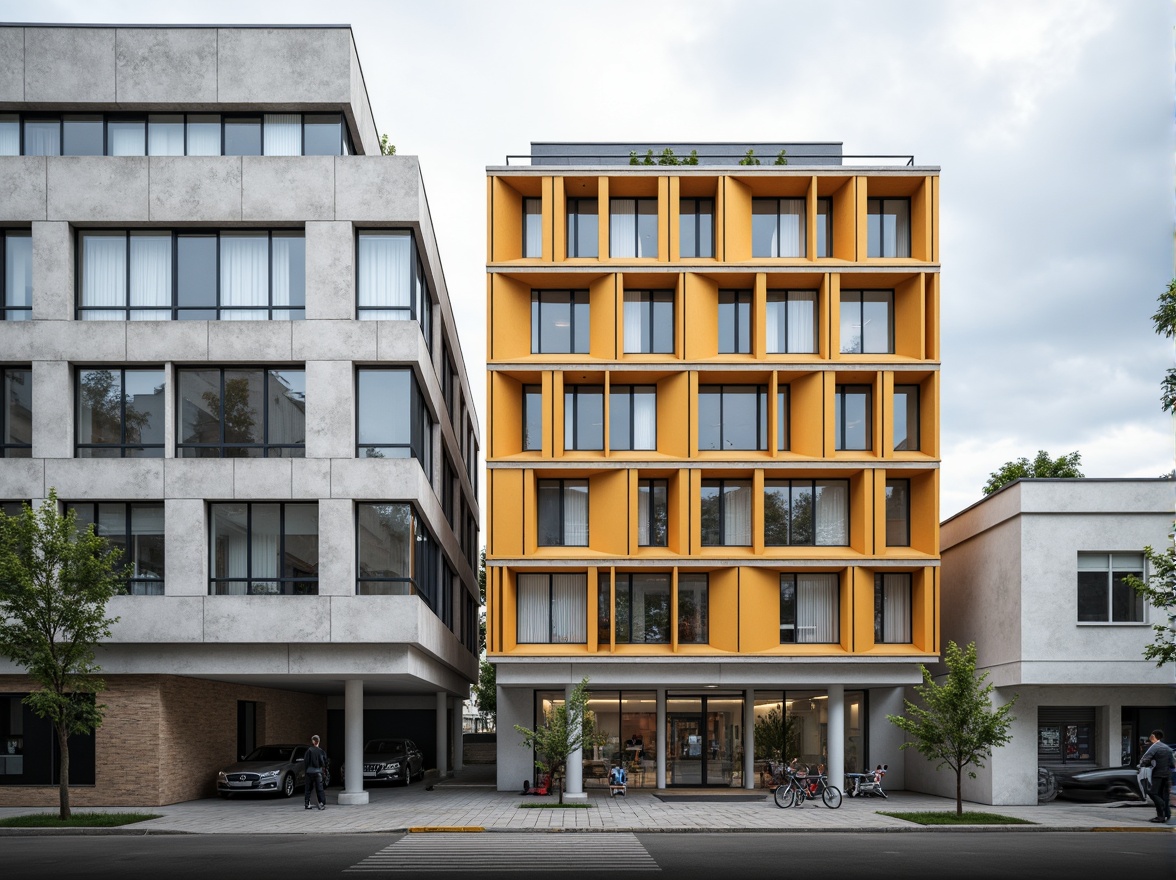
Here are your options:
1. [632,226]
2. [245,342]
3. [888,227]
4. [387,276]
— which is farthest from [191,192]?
[888,227]

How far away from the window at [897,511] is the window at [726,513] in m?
4.61

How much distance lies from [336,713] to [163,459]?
21218mm

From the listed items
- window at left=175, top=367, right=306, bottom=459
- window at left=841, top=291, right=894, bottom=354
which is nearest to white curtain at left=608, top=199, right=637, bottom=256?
window at left=841, top=291, right=894, bottom=354

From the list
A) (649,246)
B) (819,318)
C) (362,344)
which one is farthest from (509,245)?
(819,318)

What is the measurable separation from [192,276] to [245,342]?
266 centimetres

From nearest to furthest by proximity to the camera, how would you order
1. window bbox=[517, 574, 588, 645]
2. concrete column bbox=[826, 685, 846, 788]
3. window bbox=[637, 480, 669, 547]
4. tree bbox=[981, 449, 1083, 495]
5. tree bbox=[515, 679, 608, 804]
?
tree bbox=[515, 679, 608, 804] → concrete column bbox=[826, 685, 846, 788] → window bbox=[517, 574, 588, 645] → window bbox=[637, 480, 669, 547] → tree bbox=[981, 449, 1083, 495]

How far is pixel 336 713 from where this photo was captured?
152 ft

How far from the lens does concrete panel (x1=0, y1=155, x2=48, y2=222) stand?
2916 centimetres

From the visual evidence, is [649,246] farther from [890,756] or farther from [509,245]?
[890,756]

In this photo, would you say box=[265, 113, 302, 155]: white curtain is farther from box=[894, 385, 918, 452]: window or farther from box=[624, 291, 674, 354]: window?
box=[894, 385, 918, 452]: window

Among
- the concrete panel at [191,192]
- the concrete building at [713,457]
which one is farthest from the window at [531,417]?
the concrete panel at [191,192]

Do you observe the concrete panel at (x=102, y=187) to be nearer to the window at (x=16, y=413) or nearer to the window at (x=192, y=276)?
the window at (x=192, y=276)

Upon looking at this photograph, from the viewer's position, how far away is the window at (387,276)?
97.3 feet

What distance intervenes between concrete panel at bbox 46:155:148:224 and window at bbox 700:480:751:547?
1885cm
